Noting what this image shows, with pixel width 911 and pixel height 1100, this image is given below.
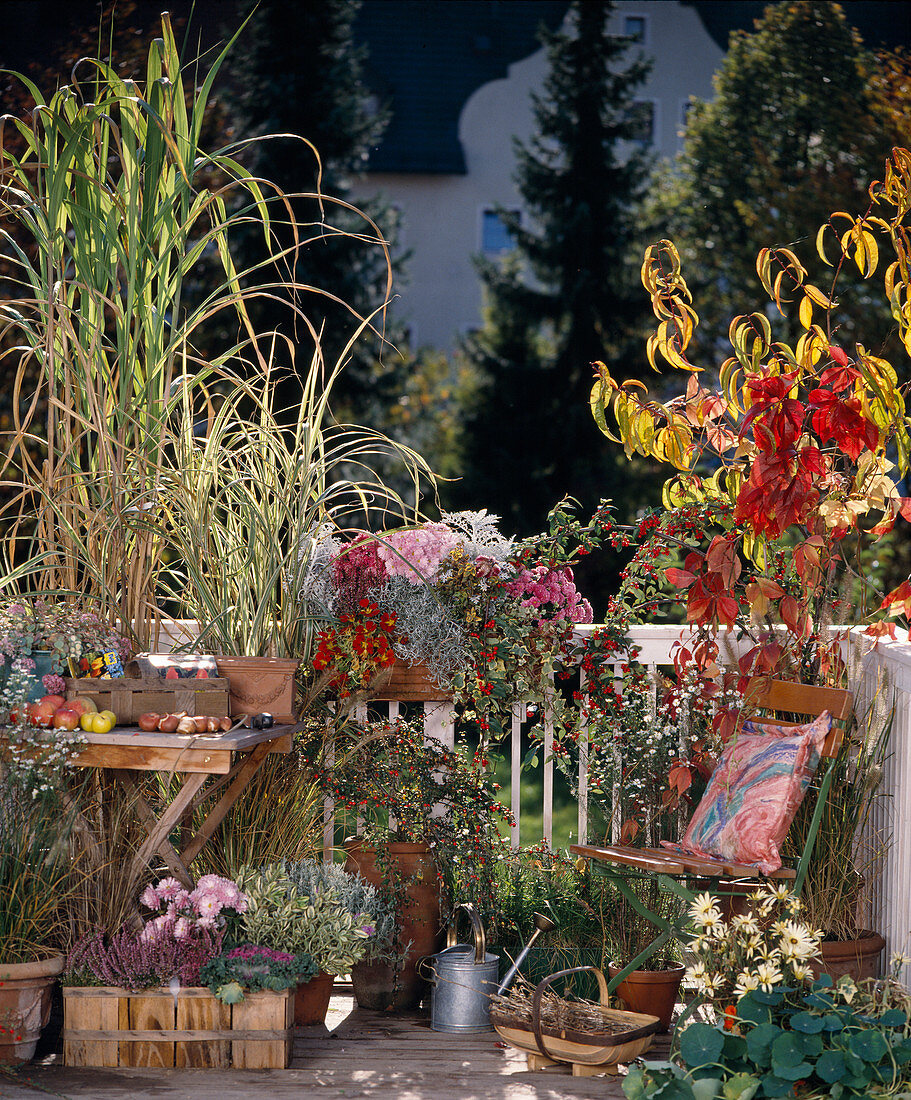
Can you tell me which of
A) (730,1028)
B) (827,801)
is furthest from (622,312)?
(730,1028)

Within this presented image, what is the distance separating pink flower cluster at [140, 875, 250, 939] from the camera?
2715mm

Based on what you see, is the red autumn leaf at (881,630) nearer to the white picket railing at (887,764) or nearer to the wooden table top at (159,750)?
the white picket railing at (887,764)

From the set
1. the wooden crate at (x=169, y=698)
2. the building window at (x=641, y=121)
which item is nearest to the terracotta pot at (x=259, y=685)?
the wooden crate at (x=169, y=698)

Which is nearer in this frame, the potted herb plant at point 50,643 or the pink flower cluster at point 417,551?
the potted herb plant at point 50,643

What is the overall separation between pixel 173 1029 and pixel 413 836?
0.84 m

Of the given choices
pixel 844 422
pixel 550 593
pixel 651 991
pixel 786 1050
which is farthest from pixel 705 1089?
pixel 844 422

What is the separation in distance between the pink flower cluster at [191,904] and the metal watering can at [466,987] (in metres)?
0.62

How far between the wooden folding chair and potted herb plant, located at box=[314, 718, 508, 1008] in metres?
0.33

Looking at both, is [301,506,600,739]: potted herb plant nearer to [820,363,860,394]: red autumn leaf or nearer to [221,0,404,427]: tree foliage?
[820,363,860,394]: red autumn leaf

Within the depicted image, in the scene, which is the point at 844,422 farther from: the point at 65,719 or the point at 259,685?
the point at 65,719

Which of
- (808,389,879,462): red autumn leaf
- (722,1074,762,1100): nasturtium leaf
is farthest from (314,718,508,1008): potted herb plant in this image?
(808,389,879,462): red autumn leaf

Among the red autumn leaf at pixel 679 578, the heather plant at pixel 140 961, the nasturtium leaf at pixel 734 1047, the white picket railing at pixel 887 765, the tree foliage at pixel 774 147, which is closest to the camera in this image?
the nasturtium leaf at pixel 734 1047

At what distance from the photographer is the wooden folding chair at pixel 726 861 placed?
278cm

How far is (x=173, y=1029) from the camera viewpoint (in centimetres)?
270
